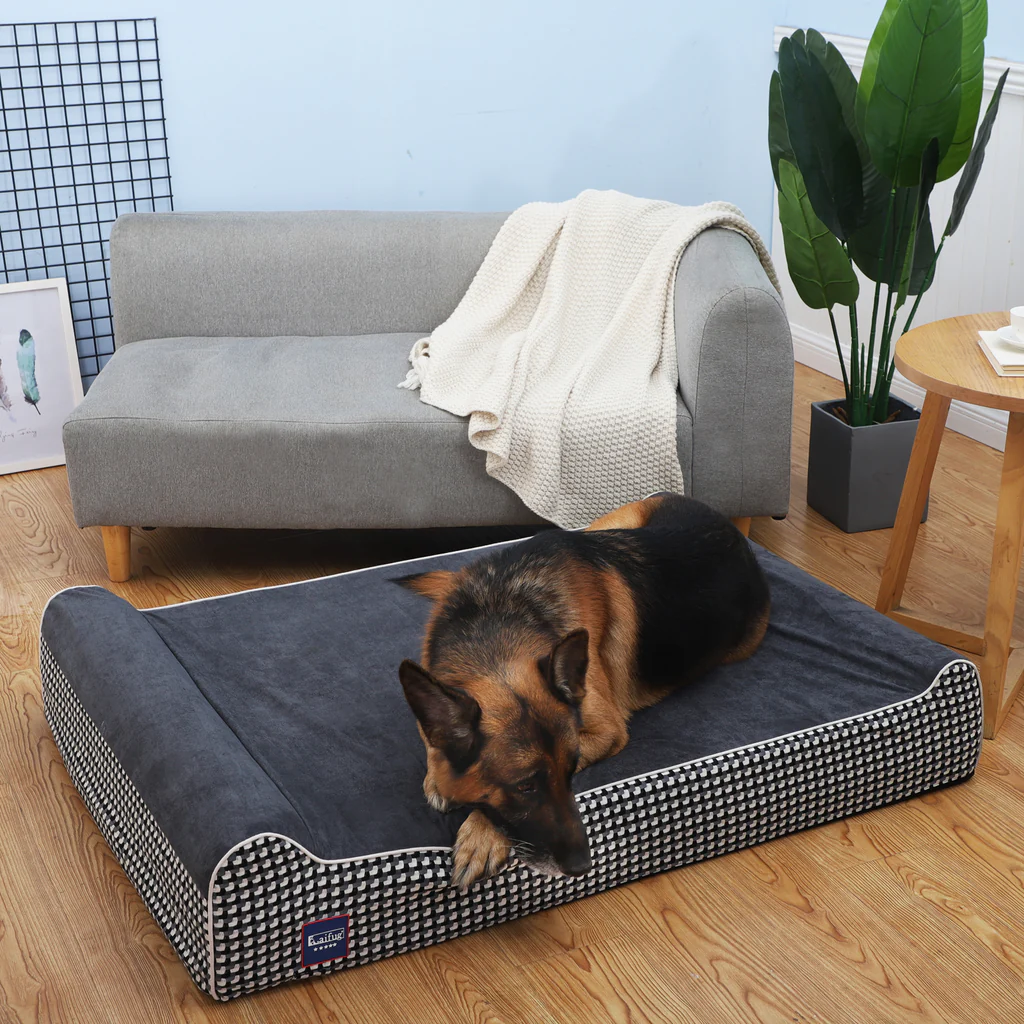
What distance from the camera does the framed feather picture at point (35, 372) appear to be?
11.8 feet

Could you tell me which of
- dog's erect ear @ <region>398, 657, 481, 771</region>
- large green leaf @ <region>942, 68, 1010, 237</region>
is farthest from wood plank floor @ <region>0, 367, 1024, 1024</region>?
large green leaf @ <region>942, 68, 1010, 237</region>

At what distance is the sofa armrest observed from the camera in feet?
8.98

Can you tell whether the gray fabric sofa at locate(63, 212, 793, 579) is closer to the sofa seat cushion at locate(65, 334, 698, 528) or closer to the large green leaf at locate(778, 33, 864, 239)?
the sofa seat cushion at locate(65, 334, 698, 528)

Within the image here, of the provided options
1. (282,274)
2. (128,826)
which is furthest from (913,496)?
(282,274)

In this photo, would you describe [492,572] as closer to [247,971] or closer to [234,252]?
[247,971]

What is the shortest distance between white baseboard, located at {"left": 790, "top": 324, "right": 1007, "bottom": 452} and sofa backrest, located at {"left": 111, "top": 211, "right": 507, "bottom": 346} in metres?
1.31

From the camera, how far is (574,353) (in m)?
3.04

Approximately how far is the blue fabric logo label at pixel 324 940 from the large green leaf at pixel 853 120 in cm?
199

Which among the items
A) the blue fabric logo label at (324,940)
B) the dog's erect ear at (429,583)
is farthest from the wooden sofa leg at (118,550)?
the blue fabric logo label at (324,940)

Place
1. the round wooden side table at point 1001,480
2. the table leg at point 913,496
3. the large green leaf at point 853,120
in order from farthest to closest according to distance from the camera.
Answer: the large green leaf at point 853,120 → the table leg at point 913,496 → the round wooden side table at point 1001,480

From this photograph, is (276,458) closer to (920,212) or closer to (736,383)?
(736,383)

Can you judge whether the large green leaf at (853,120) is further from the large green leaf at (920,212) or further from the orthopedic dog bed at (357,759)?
the orthopedic dog bed at (357,759)

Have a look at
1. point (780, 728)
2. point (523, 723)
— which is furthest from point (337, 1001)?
point (780, 728)

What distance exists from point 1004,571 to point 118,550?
6.40 feet
